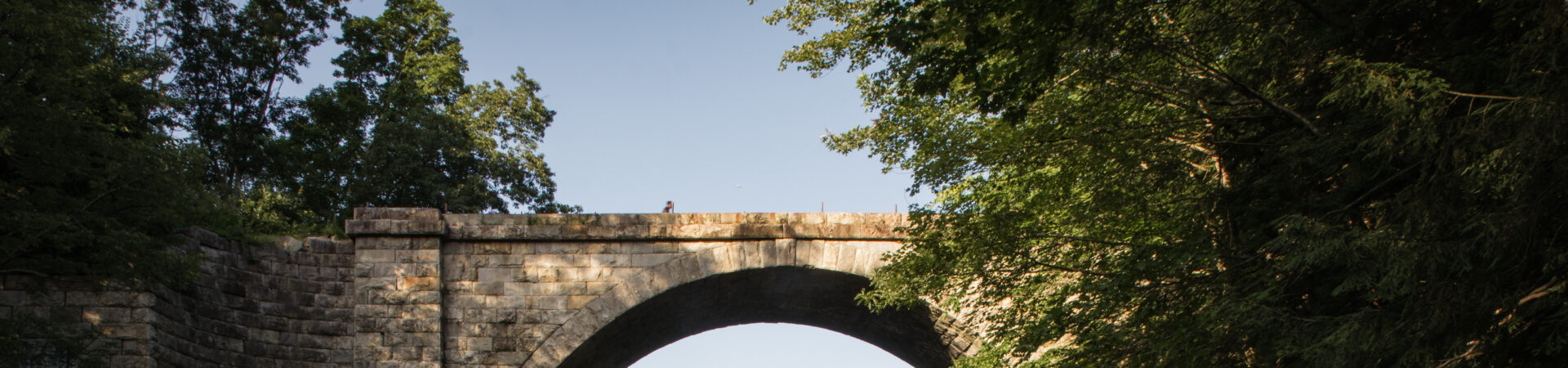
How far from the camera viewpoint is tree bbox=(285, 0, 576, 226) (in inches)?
948

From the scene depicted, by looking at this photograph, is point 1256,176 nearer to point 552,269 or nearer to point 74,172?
point 552,269

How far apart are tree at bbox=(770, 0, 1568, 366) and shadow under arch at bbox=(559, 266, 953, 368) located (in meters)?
3.92

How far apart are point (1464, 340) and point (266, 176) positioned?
24860mm

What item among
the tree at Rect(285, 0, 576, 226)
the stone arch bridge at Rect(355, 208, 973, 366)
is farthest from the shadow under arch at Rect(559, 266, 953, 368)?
the tree at Rect(285, 0, 576, 226)

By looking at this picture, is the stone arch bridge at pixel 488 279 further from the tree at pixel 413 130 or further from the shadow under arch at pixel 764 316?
the tree at pixel 413 130

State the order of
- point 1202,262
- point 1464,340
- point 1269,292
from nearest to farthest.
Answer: point 1464,340
point 1269,292
point 1202,262

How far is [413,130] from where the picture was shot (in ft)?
78.4

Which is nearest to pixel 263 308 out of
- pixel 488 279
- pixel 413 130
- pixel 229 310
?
pixel 229 310

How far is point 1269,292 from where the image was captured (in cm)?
836

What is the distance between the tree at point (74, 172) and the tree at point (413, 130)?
11.4 metres

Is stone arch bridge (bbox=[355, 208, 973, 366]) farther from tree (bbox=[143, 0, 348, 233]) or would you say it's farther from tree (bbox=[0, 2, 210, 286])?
tree (bbox=[143, 0, 348, 233])

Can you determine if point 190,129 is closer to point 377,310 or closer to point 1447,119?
point 377,310

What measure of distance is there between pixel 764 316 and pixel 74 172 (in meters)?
9.65

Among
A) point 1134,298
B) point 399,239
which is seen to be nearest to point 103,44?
point 399,239
